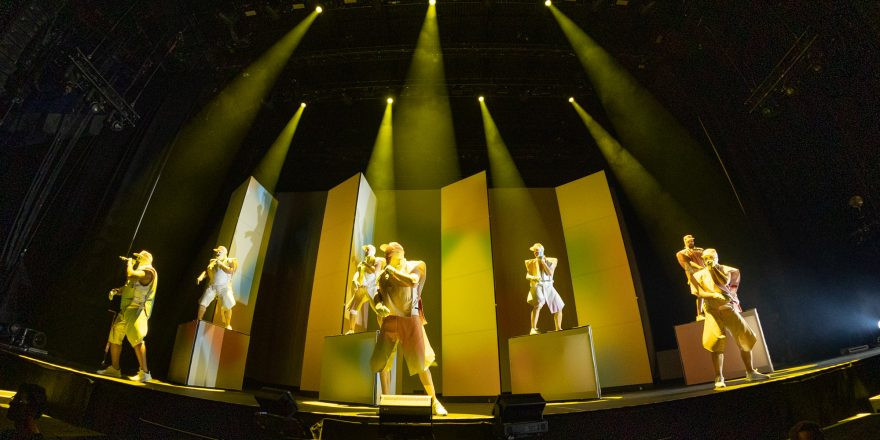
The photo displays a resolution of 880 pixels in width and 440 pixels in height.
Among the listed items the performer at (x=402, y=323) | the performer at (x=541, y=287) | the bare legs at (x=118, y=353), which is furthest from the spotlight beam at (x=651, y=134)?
the bare legs at (x=118, y=353)

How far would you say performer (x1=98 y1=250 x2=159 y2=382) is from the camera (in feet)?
16.2

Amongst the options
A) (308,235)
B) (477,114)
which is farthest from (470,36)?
(308,235)

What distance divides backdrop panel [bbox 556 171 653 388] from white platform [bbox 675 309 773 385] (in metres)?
0.73

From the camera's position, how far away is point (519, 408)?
2334 millimetres

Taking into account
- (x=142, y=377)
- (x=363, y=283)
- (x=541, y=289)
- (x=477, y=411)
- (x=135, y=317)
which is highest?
(x=363, y=283)

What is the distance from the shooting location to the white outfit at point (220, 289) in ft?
21.3

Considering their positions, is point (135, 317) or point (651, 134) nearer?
point (135, 317)

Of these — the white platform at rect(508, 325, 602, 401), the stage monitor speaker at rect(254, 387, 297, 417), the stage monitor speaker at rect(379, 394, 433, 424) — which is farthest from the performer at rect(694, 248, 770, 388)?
the stage monitor speaker at rect(254, 387, 297, 417)

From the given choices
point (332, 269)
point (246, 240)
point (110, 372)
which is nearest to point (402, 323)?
point (110, 372)

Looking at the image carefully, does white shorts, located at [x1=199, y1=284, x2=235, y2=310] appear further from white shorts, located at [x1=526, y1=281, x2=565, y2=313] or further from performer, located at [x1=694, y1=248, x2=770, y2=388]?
performer, located at [x1=694, y1=248, x2=770, y2=388]

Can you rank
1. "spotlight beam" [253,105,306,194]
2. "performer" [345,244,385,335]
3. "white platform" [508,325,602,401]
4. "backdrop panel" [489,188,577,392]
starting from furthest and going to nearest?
1. "spotlight beam" [253,105,306,194]
2. "backdrop panel" [489,188,577,392]
3. "performer" [345,244,385,335]
4. "white platform" [508,325,602,401]

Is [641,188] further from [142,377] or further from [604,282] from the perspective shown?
[142,377]

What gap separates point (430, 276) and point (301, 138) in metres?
5.16

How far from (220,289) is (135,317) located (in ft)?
5.31
